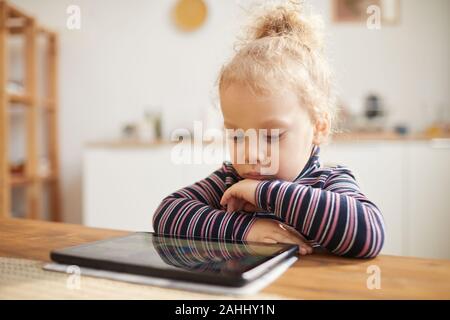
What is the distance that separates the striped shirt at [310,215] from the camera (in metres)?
0.56

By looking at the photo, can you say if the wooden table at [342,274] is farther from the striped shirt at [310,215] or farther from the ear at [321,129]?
the ear at [321,129]

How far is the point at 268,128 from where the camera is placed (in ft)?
2.30

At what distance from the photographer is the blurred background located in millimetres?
2264

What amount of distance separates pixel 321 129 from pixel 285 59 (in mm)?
150

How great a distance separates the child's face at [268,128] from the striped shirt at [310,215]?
5 cm

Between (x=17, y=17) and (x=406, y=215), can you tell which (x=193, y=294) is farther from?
(x=17, y=17)

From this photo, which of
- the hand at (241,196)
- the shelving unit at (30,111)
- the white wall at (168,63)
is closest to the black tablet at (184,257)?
the hand at (241,196)

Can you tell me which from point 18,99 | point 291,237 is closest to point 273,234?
point 291,237

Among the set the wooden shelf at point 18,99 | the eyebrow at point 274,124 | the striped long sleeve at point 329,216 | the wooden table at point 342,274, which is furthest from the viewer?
the wooden shelf at point 18,99

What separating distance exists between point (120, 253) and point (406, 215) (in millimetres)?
2059

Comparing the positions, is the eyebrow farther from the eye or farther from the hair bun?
the hair bun

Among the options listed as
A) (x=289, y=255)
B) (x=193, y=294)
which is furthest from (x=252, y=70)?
(x=193, y=294)

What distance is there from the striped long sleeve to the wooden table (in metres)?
0.02

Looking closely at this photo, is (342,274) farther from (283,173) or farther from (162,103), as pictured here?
(162,103)
